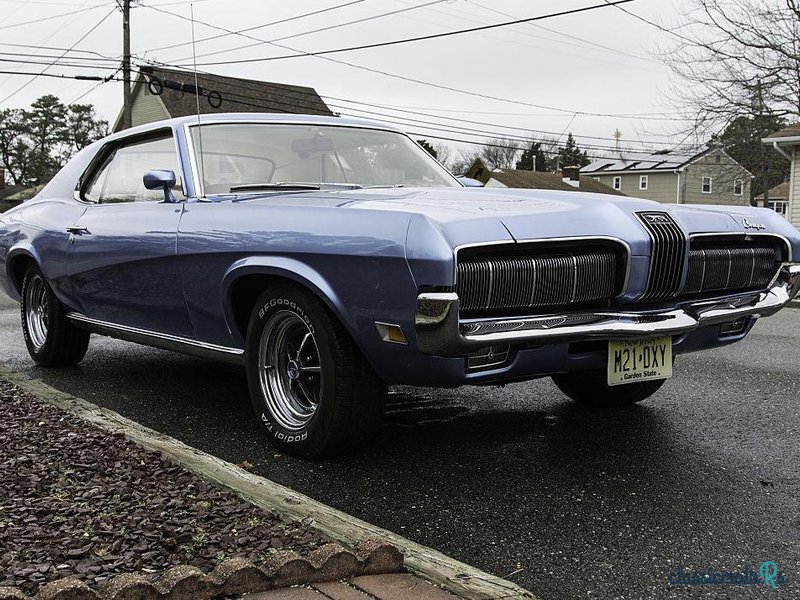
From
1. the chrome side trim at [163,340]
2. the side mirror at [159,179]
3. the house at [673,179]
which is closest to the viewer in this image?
the chrome side trim at [163,340]

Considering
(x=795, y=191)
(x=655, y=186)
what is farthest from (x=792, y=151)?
(x=655, y=186)

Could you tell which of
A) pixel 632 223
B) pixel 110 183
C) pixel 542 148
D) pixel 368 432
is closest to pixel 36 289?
pixel 110 183

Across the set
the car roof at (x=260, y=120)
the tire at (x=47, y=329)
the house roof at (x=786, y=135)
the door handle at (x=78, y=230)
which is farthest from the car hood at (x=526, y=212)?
the house roof at (x=786, y=135)

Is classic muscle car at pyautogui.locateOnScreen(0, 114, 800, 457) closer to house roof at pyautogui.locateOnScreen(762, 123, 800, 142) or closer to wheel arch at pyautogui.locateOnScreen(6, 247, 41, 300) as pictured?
wheel arch at pyautogui.locateOnScreen(6, 247, 41, 300)

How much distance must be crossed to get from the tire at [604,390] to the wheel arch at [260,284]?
1728 mm

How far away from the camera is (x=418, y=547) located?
2.64 metres

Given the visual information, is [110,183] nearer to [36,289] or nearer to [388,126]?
[36,289]

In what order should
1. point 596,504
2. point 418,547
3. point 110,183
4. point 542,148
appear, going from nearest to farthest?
1. point 418,547
2. point 596,504
3. point 110,183
4. point 542,148

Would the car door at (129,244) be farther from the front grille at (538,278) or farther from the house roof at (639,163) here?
the house roof at (639,163)

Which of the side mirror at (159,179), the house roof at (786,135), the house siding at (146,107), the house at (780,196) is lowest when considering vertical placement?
the house at (780,196)

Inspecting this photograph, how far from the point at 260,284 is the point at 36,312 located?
2970mm

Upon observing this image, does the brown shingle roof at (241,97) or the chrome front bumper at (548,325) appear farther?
the brown shingle roof at (241,97)

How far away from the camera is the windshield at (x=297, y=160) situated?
4609 mm

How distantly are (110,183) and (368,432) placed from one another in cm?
279
